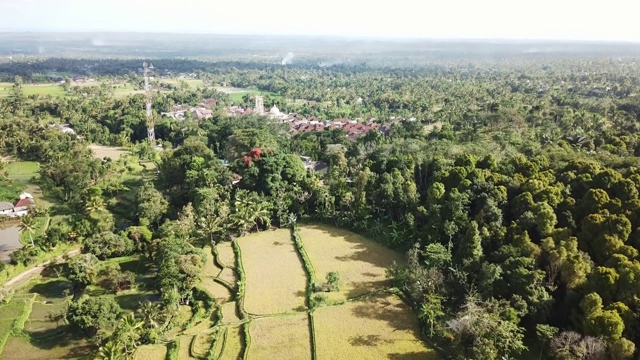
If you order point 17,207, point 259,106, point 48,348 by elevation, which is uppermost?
point 259,106

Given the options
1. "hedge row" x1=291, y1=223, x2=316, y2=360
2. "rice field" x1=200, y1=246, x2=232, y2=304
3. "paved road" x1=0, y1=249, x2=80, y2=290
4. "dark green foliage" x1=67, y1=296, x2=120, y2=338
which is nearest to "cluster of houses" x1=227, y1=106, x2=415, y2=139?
"hedge row" x1=291, y1=223, x2=316, y2=360

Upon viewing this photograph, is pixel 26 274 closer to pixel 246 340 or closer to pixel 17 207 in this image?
pixel 17 207

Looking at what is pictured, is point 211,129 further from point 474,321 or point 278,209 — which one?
point 474,321

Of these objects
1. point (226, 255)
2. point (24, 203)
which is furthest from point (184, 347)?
point (24, 203)

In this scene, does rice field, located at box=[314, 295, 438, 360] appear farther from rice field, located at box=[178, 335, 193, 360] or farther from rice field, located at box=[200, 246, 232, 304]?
rice field, located at box=[178, 335, 193, 360]

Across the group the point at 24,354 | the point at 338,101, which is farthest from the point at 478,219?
the point at 338,101

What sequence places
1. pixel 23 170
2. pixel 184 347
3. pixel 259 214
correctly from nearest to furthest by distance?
1. pixel 184 347
2. pixel 259 214
3. pixel 23 170

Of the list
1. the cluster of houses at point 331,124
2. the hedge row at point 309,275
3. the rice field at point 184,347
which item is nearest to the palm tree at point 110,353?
the rice field at point 184,347
